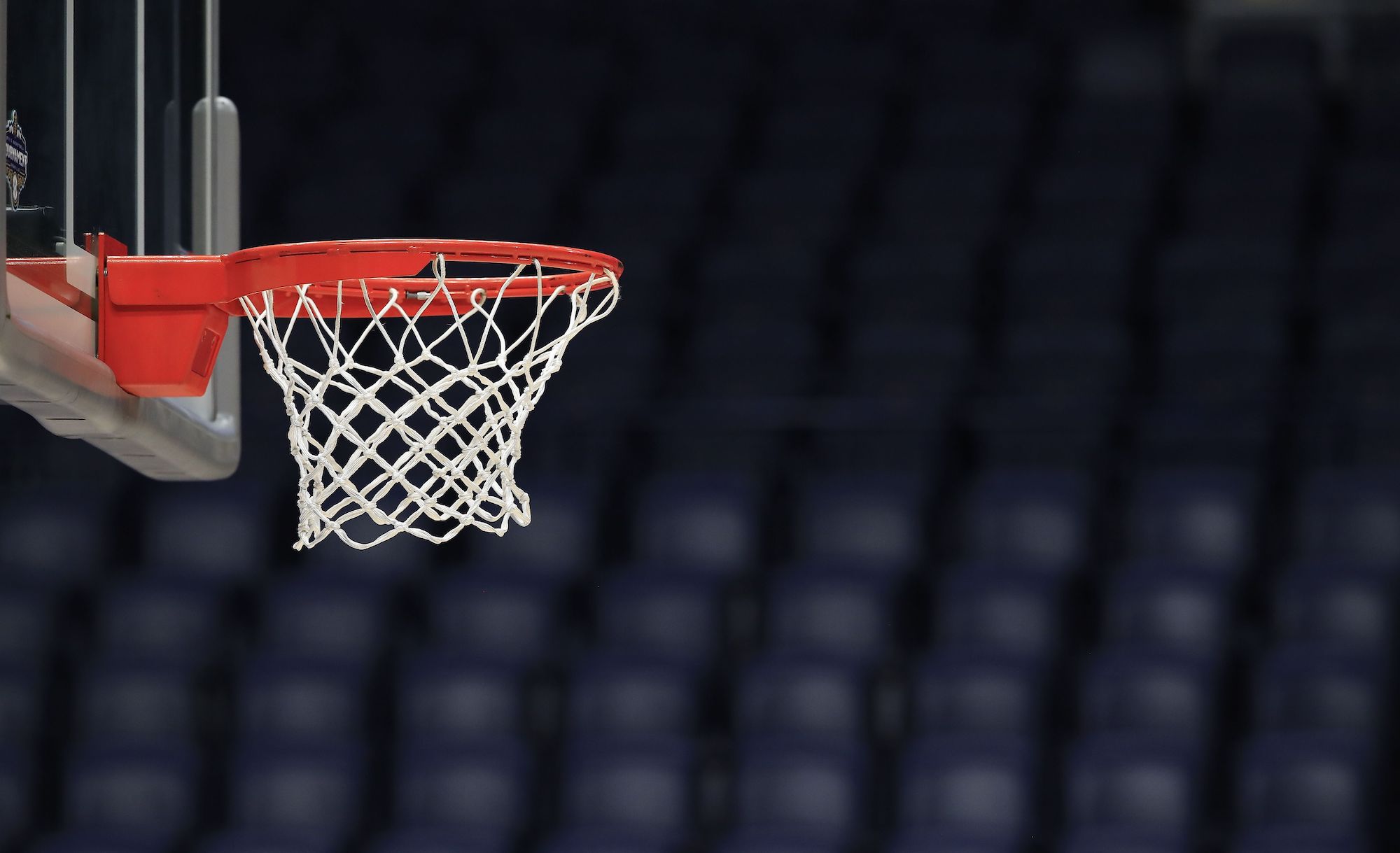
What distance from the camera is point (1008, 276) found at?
179 inches

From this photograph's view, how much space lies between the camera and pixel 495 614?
152 inches

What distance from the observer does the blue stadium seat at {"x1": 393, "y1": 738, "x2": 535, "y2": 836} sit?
11.6 ft

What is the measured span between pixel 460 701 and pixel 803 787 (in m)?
0.75

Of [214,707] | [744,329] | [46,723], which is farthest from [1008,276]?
[46,723]

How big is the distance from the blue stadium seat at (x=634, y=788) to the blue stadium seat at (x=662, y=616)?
0.97 ft

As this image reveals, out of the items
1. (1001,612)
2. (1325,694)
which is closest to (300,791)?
(1001,612)

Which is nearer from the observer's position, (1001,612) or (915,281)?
(1001,612)

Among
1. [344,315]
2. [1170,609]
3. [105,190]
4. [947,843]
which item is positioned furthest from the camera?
[1170,609]

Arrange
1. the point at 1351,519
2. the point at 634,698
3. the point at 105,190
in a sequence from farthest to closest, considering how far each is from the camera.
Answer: the point at 1351,519, the point at 634,698, the point at 105,190

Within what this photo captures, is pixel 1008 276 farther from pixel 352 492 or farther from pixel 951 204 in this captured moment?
pixel 352 492

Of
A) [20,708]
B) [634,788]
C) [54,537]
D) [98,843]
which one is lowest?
[98,843]

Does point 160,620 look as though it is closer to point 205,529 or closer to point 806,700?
point 205,529

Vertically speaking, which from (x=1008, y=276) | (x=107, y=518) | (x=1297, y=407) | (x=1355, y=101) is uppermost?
(x=1355, y=101)

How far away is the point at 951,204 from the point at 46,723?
8.55 feet
